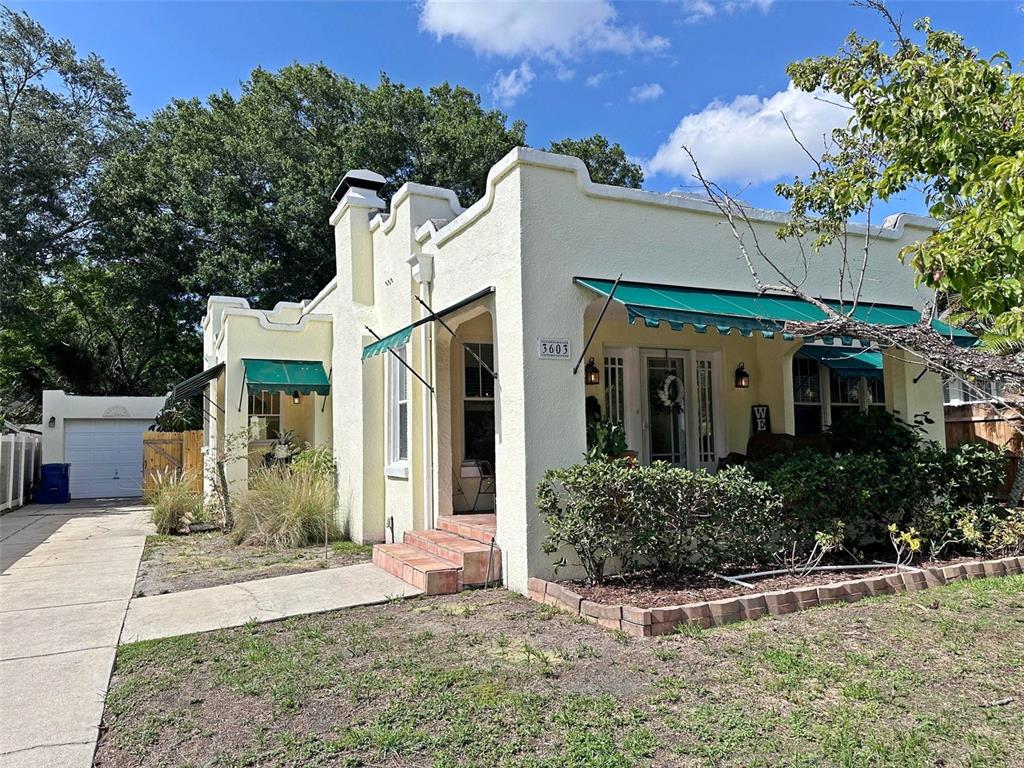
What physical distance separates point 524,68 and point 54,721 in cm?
1602

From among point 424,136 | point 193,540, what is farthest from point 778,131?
point 424,136

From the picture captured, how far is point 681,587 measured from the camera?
291 inches

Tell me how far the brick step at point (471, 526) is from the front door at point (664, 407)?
3089 mm

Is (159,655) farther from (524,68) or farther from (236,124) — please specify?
(236,124)

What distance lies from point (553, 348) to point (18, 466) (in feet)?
70.8

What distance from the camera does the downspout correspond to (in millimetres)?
10484

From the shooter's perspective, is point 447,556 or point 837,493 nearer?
point 837,493

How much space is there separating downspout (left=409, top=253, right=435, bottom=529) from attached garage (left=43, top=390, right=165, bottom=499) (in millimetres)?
19486

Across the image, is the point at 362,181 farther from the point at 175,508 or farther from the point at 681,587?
the point at 681,587

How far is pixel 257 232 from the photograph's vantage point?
1007 inches

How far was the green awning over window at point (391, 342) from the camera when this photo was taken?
9953mm

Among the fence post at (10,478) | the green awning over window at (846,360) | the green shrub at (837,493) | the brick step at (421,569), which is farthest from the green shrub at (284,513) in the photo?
the fence post at (10,478)

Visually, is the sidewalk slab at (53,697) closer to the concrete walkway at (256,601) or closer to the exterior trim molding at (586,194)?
the concrete walkway at (256,601)

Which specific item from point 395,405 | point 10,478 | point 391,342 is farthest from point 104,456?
point 391,342
